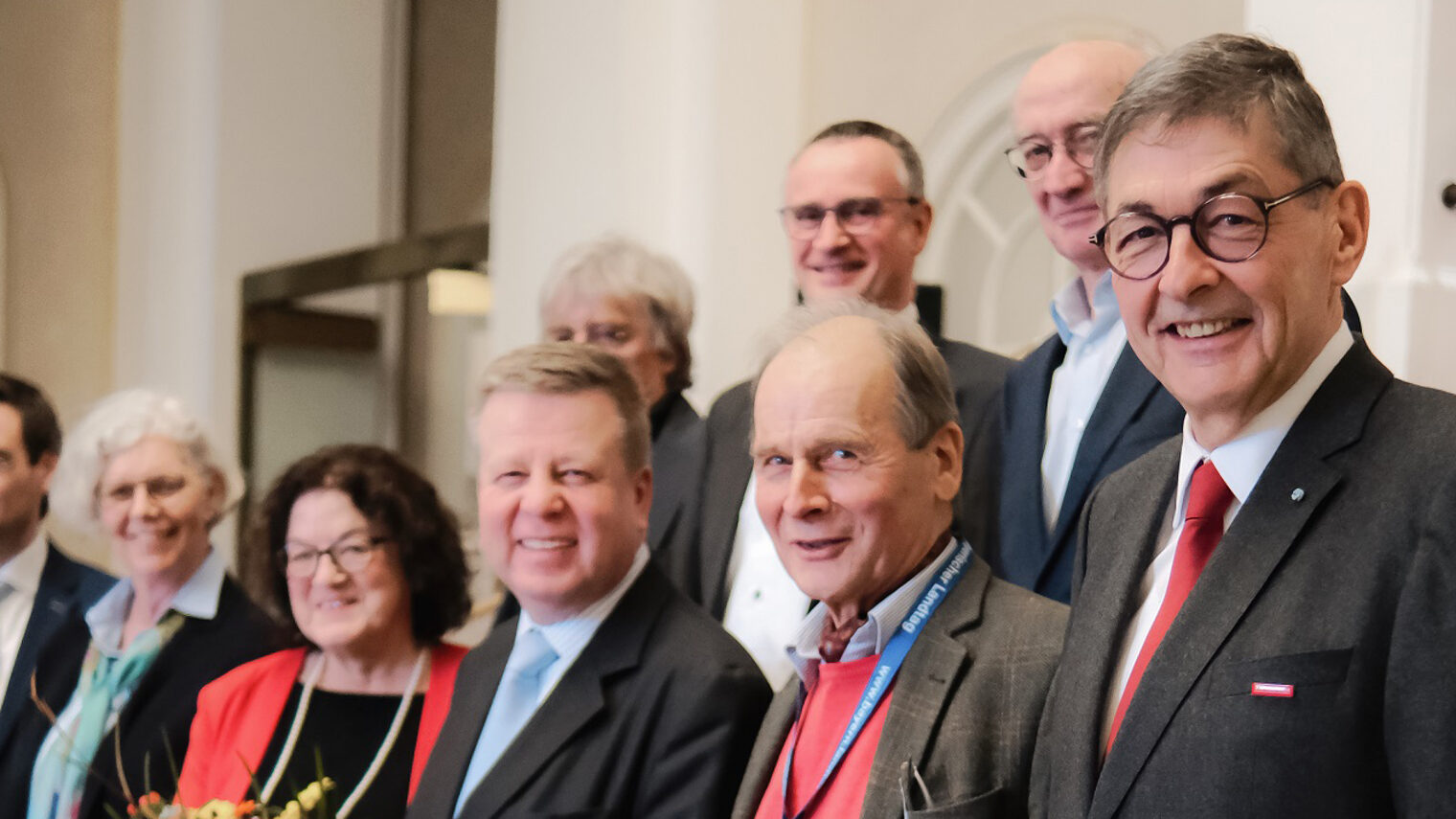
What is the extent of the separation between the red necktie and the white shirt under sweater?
1cm

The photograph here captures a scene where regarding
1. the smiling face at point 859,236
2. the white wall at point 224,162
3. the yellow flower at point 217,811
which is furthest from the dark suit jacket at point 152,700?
the white wall at point 224,162

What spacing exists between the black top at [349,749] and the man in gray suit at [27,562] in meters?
0.99

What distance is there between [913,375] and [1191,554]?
65 centimetres

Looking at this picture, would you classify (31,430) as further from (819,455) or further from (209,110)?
(209,110)

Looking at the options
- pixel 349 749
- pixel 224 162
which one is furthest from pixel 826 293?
pixel 224 162

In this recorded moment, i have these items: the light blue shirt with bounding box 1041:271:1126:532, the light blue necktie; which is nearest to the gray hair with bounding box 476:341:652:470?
the light blue necktie

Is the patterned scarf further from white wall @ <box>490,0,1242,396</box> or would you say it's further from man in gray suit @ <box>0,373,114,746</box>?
white wall @ <box>490,0,1242,396</box>

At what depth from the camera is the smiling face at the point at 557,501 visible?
276 centimetres

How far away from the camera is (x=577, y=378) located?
282 centimetres

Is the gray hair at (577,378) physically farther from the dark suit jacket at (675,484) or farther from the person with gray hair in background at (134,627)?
the person with gray hair in background at (134,627)

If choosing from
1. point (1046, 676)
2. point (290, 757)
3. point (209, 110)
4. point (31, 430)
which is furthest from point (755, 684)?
point (209, 110)

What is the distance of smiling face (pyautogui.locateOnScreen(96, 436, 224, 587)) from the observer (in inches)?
154

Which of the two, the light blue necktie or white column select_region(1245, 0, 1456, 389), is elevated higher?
white column select_region(1245, 0, 1456, 389)

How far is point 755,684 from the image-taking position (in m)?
2.64
